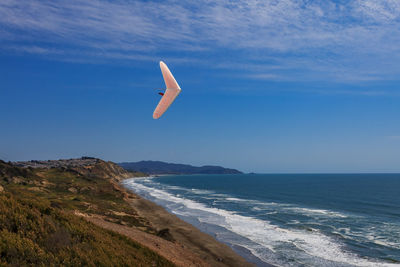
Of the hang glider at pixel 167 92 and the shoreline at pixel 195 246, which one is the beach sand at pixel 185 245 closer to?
the shoreline at pixel 195 246

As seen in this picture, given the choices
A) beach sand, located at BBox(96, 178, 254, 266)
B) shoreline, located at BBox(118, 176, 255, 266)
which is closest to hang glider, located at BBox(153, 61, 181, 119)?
beach sand, located at BBox(96, 178, 254, 266)

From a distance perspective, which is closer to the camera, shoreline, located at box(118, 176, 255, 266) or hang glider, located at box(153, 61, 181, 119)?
hang glider, located at box(153, 61, 181, 119)

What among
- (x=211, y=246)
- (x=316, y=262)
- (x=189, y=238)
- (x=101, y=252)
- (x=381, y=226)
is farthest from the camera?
(x=381, y=226)

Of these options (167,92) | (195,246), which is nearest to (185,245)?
(195,246)

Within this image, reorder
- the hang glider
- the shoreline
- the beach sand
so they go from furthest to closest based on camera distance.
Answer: the shoreline
the beach sand
the hang glider

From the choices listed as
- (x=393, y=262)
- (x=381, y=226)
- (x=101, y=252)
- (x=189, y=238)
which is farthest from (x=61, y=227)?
(x=381, y=226)

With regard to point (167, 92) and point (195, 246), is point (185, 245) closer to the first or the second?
point (195, 246)

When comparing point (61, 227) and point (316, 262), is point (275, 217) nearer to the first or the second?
point (316, 262)

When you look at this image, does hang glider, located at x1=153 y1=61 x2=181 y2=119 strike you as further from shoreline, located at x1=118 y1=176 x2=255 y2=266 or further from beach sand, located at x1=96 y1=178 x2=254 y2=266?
shoreline, located at x1=118 y1=176 x2=255 y2=266

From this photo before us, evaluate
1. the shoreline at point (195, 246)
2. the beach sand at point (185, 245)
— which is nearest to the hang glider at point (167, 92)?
the beach sand at point (185, 245)

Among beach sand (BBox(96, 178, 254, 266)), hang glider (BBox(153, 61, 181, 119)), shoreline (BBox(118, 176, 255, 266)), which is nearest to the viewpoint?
hang glider (BBox(153, 61, 181, 119))
